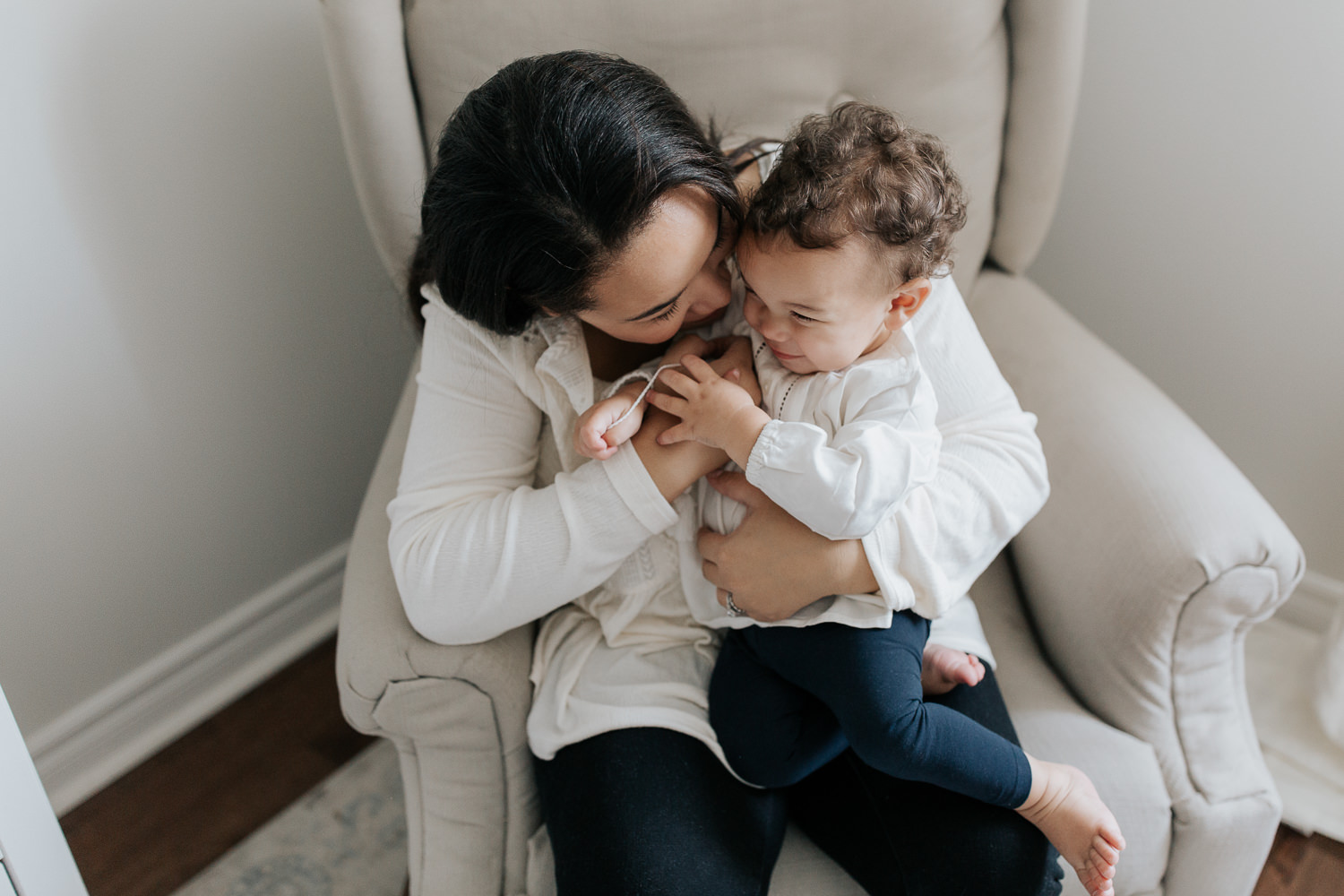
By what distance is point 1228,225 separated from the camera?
4.48 ft

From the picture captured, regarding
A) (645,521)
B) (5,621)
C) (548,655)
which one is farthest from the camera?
(5,621)

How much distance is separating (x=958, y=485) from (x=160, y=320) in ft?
3.51

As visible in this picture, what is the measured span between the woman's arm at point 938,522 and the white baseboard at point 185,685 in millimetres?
978

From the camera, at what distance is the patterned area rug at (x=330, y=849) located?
1272mm

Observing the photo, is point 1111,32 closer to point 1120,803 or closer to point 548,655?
point 1120,803

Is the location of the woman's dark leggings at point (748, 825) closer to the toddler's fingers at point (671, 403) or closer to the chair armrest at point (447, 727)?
the chair armrest at point (447, 727)

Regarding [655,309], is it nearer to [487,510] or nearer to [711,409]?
[711,409]

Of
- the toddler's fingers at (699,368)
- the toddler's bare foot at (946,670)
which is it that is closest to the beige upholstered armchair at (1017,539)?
the toddler's bare foot at (946,670)

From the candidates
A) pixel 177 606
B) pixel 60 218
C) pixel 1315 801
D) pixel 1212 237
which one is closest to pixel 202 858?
pixel 177 606

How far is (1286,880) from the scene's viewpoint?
1.22 meters

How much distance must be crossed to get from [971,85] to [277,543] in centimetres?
128

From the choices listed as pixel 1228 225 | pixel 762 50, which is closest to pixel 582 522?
pixel 762 50

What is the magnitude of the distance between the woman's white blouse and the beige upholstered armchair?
76mm

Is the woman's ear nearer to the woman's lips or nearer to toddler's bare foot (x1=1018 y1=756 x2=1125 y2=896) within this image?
the woman's lips
